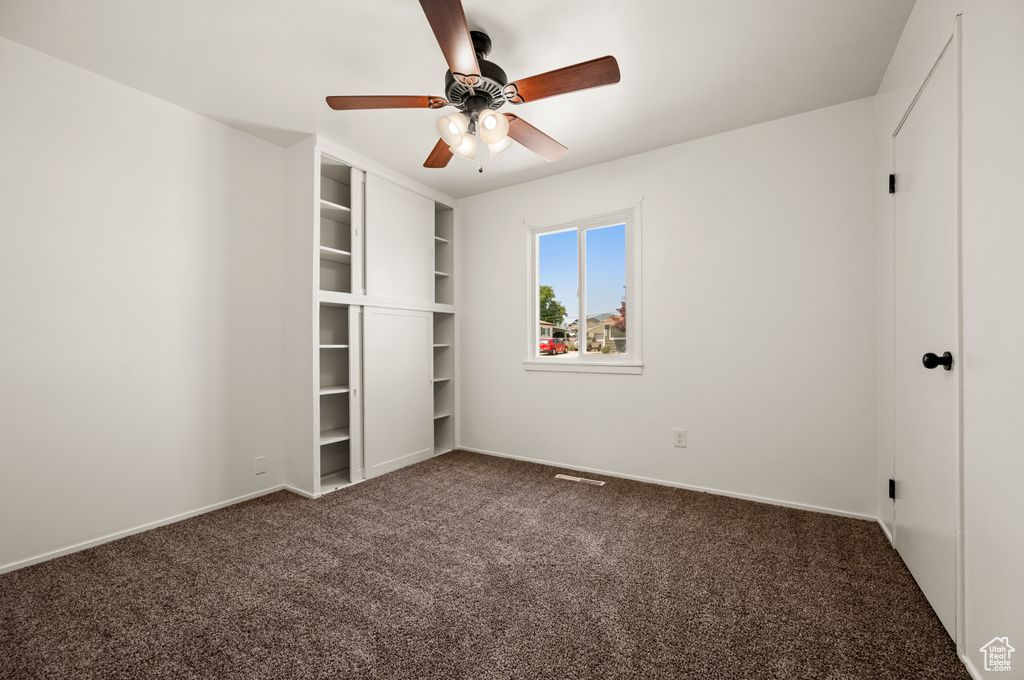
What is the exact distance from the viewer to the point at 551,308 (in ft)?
12.2

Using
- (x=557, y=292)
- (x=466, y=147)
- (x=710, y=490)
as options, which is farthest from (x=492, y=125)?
(x=710, y=490)

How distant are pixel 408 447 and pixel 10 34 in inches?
124

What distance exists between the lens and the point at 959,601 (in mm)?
1349

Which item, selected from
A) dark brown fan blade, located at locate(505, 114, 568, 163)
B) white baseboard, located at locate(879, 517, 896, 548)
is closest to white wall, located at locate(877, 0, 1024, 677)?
white baseboard, located at locate(879, 517, 896, 548)

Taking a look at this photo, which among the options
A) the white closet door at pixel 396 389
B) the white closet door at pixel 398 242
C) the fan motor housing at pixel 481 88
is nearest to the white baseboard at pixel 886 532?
the fan motor housing at pixel 481 88

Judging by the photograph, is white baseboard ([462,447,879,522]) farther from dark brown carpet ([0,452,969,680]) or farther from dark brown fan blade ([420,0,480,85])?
dark brown fan blade ([420,0,480,85])

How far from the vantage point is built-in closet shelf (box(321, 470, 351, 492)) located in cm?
305

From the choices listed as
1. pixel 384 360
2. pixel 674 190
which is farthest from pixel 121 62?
pixel 674 190

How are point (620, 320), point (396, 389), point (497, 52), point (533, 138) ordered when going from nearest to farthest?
point (497, 52), point (533, 138), point (620, 320), point (396, 389)

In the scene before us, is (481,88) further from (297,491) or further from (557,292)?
(297,491)

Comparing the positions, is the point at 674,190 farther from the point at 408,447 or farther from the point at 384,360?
the point at 408,447

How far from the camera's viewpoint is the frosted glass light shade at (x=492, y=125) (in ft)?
5.89

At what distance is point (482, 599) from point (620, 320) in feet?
7.37

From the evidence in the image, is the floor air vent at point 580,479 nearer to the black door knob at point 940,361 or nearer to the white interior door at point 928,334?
the white interior door at point 928,334
